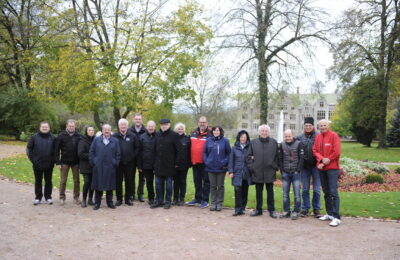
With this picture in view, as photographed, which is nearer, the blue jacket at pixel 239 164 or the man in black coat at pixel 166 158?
the blue jacket at pixel 239 164

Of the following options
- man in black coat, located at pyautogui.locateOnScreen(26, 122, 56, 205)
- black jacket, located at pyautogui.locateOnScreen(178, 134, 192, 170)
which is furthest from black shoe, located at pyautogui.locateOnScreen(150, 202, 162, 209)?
man in black coat, located at pyautogui.locateOnScreen(26, 122, 56, 205)

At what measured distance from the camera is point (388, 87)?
3042cm

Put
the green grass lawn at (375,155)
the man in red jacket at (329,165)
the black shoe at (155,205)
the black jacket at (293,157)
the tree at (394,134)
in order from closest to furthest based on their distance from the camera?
1. the man in red jacket at (329,165)
2. the black jacket at (293,157)
3. the black shoe at (155,205)
4. the green grass lawn at (375,155)
5. the tree at (394,134)

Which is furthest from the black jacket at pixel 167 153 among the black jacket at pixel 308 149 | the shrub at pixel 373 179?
the shrub at pixel 373 179

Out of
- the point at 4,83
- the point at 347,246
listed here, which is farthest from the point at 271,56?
the point at 4,83

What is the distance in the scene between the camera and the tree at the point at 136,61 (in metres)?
16.0

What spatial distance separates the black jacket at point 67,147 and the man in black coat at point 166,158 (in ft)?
6.20

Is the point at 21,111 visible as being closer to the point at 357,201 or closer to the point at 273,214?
the point at 273,214

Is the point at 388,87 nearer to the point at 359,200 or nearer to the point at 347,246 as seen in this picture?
the point at 359,200

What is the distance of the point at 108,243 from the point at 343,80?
31.0m

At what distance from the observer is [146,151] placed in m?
8.03

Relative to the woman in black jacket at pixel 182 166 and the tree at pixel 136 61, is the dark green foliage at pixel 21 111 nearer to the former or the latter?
the tree at pixel 136 61

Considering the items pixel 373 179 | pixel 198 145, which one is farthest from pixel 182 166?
pixel 373 179

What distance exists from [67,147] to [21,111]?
2240 centimetres
